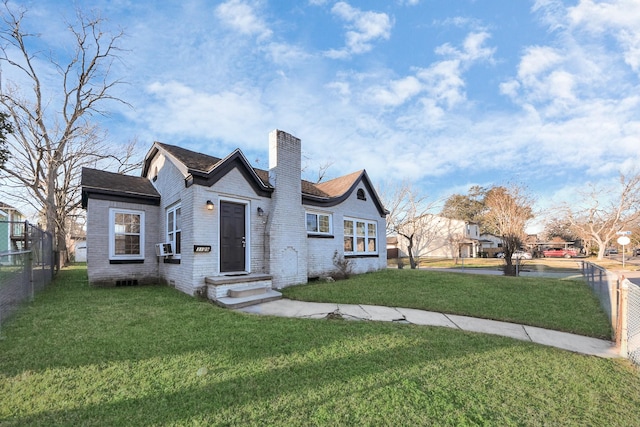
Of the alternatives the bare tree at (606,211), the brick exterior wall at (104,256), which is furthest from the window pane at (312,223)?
the bare tree at (606,211)

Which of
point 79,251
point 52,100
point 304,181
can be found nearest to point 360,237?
point 304,181

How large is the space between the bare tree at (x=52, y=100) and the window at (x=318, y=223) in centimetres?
1650

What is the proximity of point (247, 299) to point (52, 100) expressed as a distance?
72.7 ft

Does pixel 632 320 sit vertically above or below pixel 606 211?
below

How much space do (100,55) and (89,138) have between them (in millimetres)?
6059

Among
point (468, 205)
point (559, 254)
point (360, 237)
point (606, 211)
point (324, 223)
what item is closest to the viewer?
point (324, 223)

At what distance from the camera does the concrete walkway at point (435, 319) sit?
182 inches

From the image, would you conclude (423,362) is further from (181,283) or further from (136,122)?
(136,122)

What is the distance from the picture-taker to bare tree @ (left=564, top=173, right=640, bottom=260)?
29.5 metres

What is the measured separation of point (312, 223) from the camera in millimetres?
11633

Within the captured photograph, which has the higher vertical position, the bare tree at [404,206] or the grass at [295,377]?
the bare tree at [404,206]

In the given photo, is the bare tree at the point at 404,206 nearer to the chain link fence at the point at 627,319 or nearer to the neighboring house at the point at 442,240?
the neighboring house at the point at 442,240

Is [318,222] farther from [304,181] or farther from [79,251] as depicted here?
[79,251]

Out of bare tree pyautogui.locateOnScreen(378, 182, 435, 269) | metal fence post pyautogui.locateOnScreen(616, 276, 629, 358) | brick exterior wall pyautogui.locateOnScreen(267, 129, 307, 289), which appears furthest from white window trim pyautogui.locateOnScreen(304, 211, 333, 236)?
bare tree pyautogui.locateOnScreen(378, 182, 435, 269)
